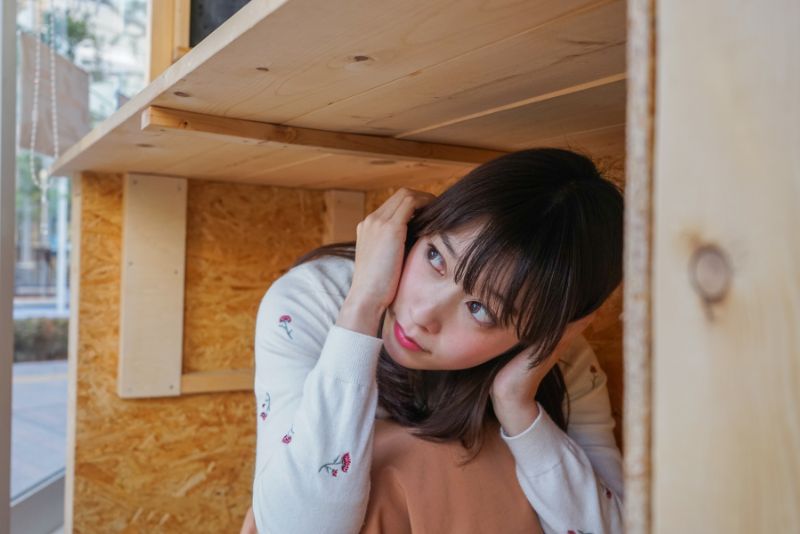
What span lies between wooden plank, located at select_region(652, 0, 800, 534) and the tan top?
73cm

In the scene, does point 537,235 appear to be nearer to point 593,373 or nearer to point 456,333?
point 456,333

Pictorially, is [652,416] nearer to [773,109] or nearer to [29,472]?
[773,109]

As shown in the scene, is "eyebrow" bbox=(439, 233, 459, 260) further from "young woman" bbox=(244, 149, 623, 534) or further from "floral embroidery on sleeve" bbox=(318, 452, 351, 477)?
"floral embroidery on sleeve" bbox=(318, 452, 351, 477)

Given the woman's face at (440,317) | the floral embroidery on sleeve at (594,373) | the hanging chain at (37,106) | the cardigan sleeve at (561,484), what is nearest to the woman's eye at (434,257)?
the woman's face at (440,317)

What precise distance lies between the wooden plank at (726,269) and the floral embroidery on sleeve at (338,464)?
653 millimetres

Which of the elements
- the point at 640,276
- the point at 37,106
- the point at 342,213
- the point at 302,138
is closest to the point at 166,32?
the point at 302,138

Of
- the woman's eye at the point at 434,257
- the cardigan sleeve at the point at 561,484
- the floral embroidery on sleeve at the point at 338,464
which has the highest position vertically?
the woman's eye at the point at 434,257

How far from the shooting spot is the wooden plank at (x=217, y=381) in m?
1.73

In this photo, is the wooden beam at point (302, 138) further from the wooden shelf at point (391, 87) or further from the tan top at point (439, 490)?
the tan top at point (439, 490)

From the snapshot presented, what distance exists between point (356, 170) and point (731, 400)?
1.24 metres

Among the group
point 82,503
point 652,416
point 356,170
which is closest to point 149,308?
point 82,503

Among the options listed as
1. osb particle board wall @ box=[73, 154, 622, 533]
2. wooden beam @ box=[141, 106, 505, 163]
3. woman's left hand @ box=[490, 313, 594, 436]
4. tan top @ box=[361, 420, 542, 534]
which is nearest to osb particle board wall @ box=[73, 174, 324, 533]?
osb particle board wall @ box=[73, 154, 622, 533]

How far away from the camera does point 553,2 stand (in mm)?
542

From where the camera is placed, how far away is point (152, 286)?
1.67m
